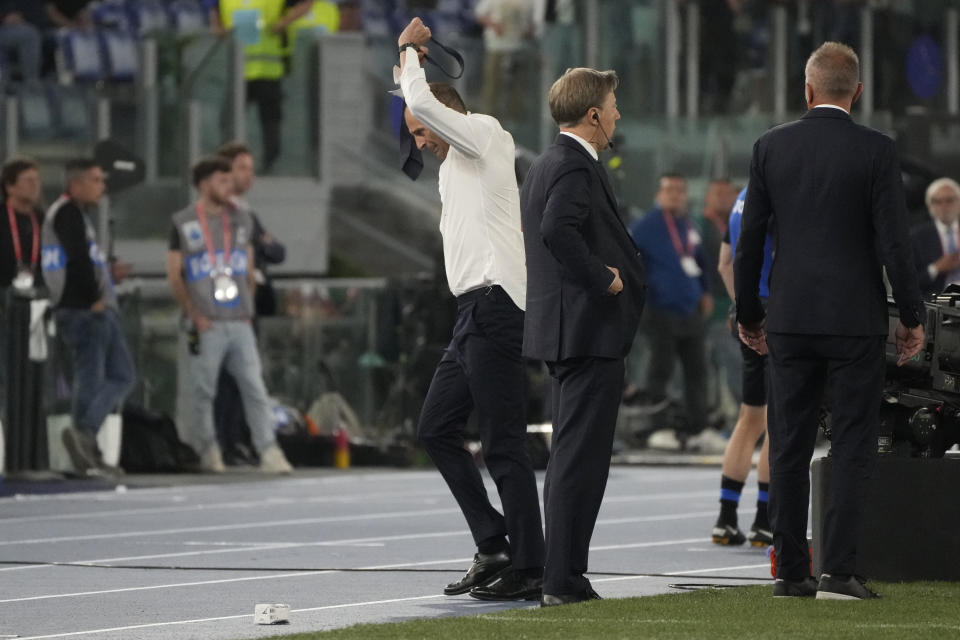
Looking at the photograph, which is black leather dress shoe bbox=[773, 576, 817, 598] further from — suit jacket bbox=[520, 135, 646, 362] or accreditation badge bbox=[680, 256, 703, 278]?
accreditation badge bbox=[680, 256, 703, 278]

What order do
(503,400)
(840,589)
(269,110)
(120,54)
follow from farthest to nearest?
(269,110) → (120,54) → (503,400) → (840,589)

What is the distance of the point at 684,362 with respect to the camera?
19.8m

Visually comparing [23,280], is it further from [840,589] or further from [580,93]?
[840,589]

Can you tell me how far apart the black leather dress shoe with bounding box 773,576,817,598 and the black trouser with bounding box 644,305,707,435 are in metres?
11.4

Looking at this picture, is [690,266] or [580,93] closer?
[580,93]

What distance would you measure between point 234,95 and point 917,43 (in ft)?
22.9

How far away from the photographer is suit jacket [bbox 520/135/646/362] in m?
7.85

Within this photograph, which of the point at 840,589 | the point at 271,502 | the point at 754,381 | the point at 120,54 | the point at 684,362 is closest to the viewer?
the point at 840,589

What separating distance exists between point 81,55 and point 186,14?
2331 mm

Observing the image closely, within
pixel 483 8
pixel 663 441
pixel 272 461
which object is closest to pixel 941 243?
pixel 663 441

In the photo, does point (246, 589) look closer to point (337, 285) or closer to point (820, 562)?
point (820, 562)

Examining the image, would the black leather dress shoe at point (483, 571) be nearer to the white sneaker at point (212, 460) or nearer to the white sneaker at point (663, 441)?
the white sneaker at point (212, 460)

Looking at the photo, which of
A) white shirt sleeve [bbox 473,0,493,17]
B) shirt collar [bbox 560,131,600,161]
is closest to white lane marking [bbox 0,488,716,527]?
shirt collar [bbox 560,131,600,161]

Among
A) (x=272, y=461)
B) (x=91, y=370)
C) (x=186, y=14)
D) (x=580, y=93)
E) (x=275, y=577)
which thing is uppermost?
(x=186, y=14)
